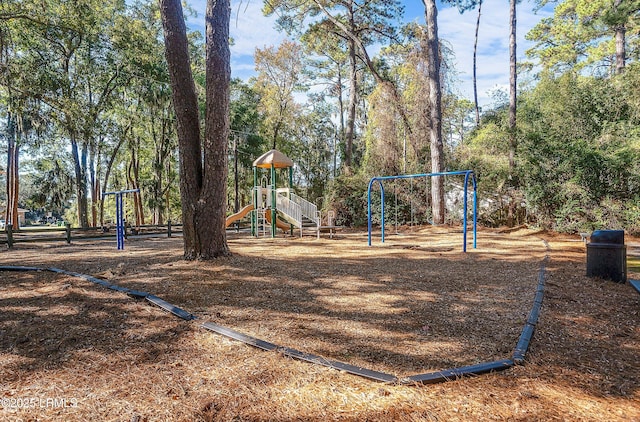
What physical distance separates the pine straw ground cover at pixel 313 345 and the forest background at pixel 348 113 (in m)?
5.90

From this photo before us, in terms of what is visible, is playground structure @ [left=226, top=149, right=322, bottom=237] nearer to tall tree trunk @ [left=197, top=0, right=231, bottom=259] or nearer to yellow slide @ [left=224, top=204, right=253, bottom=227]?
yellow slide @ [left=224, top=204, right=253, bottom=227]

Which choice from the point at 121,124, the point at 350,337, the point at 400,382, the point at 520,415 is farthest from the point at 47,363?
the point at 121,124

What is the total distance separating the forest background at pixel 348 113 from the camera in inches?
375

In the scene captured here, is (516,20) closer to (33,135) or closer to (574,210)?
(574,210)

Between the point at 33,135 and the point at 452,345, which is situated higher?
the point at 33,135

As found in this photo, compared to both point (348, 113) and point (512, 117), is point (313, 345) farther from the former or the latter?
point (348, 113)

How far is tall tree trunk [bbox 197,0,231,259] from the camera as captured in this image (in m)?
6.05

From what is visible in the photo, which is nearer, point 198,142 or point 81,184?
point 198,142

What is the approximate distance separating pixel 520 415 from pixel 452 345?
3.08ft

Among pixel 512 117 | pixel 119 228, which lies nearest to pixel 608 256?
pixel 512 117

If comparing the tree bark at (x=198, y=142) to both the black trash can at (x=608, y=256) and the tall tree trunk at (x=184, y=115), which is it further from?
the black trash can at (x=608, y=256)

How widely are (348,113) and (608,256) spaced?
15811mm

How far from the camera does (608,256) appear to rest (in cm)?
471

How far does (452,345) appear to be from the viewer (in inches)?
106
